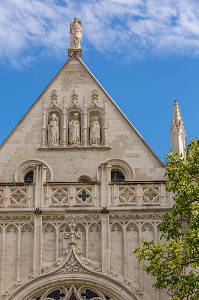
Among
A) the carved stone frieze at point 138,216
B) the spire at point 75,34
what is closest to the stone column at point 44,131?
the spire at point 75,34

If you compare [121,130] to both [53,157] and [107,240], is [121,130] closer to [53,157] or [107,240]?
[53,157]

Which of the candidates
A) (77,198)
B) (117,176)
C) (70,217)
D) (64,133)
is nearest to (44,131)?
(64,133)

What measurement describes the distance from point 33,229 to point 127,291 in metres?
3.37

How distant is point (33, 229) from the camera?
21828 millimetres

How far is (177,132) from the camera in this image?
79.8 feet

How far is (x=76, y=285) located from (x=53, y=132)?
555cm

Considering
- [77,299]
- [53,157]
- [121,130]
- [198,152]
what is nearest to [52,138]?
[53,157]

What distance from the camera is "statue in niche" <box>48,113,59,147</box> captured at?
79.0 ft

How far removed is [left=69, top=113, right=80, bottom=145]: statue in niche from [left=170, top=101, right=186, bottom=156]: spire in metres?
3.18

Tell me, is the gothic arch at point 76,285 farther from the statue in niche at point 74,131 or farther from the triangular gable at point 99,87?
the statue in niche at point 74,131

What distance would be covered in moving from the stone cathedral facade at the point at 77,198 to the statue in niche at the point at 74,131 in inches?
1.5

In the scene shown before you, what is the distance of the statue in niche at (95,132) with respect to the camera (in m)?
24.2

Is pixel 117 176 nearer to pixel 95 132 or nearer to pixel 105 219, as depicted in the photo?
pixel 95 132

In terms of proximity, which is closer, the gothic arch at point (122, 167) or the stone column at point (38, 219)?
the stone column at point (38, 219)
